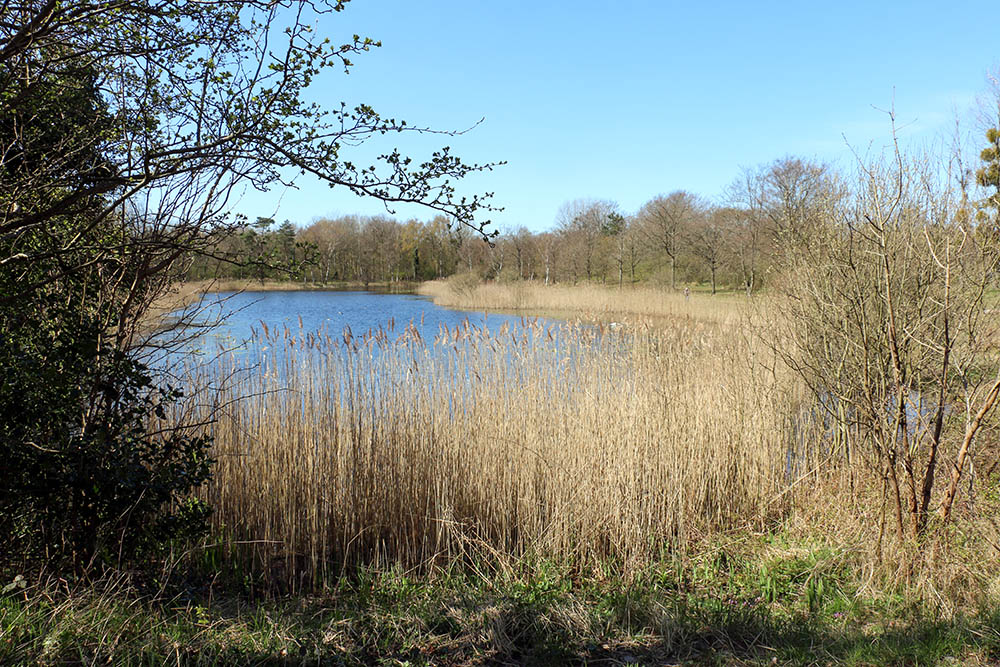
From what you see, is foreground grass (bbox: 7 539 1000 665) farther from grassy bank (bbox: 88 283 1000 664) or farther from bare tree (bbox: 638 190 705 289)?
bare tree (bbox: 638 190 705 289)

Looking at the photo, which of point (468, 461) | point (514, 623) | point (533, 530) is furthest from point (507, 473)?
point (514, 623)

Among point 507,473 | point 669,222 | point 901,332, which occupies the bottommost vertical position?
point 507,473

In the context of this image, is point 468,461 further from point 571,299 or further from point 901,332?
point 571,299

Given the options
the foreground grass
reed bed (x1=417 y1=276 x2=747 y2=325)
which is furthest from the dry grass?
reed bed (x1=417 y1=276 x2=747 y2=325)

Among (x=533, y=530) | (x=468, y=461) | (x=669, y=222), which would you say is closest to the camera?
(x=533, y=530)

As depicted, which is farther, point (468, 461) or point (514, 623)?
point (468, 461)

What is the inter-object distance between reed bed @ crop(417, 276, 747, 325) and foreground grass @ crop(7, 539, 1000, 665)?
1230 cm

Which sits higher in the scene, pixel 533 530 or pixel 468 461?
pixel 468 461

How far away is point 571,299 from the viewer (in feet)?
72.1

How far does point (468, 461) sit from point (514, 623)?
159cm

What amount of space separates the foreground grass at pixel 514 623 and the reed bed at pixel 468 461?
0.39m

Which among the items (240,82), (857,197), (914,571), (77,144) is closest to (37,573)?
(77,144)

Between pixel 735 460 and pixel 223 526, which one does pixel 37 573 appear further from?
pixel 735 460

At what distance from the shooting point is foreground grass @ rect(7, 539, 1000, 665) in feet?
8.87
